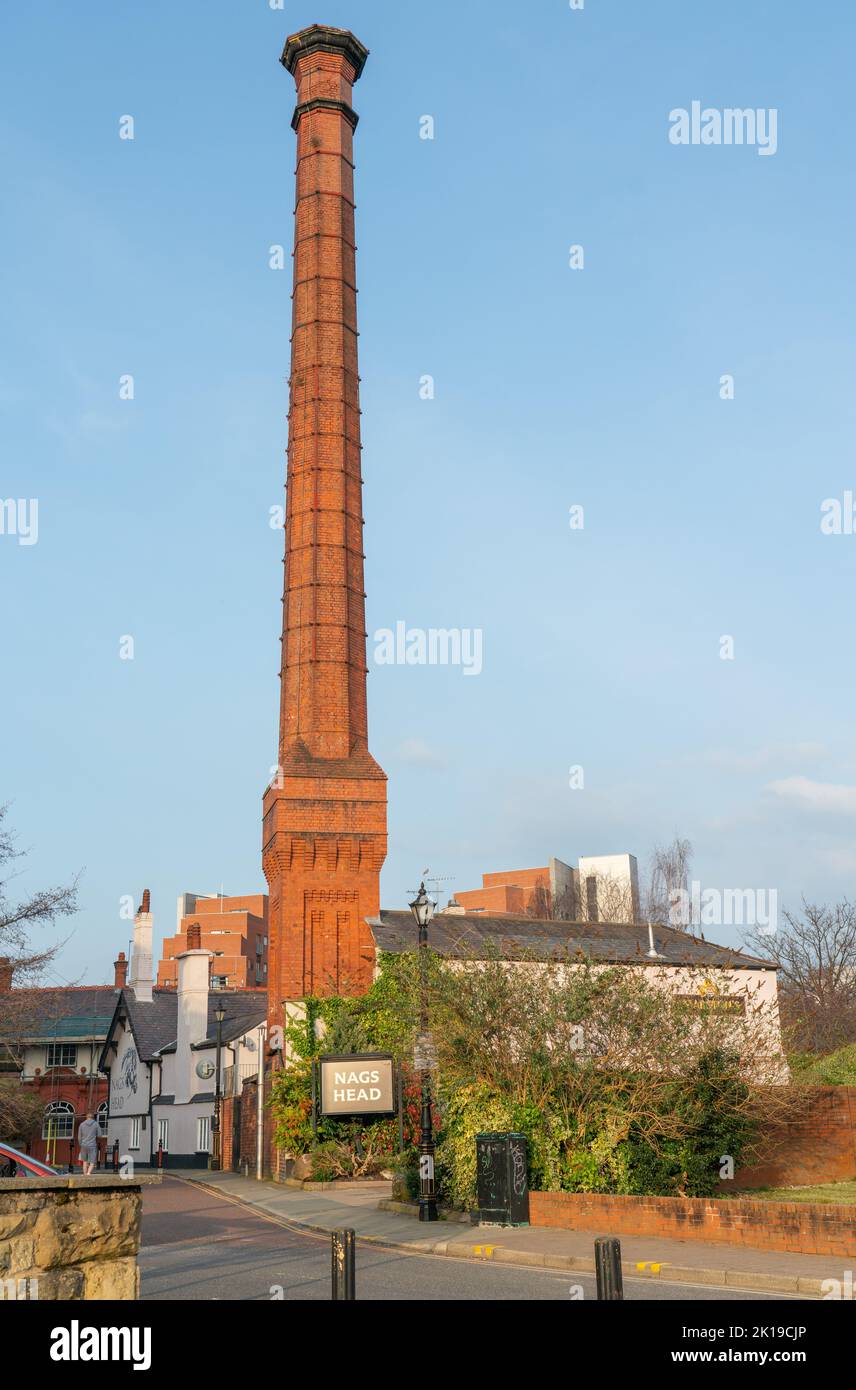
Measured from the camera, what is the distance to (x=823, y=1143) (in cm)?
2397

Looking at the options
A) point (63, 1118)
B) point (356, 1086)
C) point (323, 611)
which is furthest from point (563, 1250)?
point (63, 1118)

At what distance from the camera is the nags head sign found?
19641 mm

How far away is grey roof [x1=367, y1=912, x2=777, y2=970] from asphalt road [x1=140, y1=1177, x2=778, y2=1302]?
11101 millimetres

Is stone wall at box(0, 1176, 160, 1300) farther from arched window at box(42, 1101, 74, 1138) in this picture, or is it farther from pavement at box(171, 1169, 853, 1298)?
arched window at box(42, 1101, 74, 1138)

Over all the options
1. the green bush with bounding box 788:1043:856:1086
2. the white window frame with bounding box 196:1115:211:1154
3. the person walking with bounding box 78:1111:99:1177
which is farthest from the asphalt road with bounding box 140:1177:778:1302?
the white window frame with bounding box 196:1115:211:1154

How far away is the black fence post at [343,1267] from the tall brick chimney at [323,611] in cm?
2329

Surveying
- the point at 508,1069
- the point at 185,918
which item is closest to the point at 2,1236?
the point at 508,1069

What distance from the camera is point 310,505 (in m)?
35.1

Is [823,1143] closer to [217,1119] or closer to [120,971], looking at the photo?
[217,1119]

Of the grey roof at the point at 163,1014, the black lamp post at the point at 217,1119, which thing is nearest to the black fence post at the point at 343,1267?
the black lamp post at the point at 217,1119
